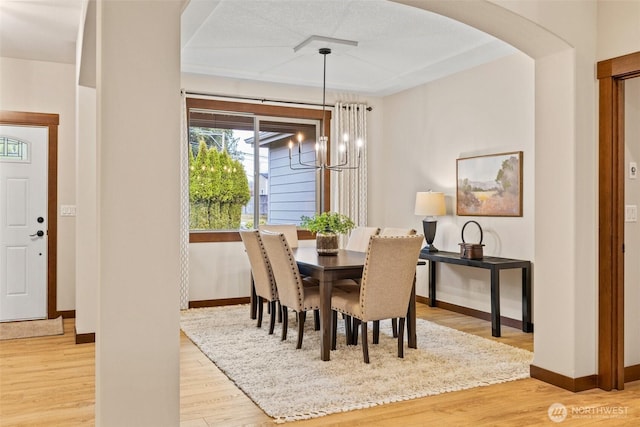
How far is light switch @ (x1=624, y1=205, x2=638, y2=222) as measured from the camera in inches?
137

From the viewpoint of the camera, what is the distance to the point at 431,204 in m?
5.90

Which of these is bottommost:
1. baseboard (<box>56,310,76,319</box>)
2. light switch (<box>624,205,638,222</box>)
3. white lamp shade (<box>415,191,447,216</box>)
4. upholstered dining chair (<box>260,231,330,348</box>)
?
baseboard (<box>56,310,76,319</box>)

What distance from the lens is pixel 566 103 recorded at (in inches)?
135

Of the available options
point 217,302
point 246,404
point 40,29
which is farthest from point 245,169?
point 246,404

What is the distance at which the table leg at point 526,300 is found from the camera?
16.0 feet

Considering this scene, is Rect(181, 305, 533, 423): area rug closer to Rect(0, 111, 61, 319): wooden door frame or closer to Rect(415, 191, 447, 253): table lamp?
Rect(415, 191, 447, 253): table lamp

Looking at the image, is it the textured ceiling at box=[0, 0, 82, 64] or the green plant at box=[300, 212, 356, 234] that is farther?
the green plant at box=[300, 212, 356, 234]

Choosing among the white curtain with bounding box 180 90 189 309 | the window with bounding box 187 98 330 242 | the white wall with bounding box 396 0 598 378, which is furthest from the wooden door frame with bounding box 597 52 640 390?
the white curtain with bounding box 180 90 189 309

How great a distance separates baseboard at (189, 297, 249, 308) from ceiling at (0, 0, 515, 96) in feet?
8.84

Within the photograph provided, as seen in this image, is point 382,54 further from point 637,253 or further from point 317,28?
point 637,253

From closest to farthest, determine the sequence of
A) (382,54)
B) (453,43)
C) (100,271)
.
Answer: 1. (100,271)
2. (453,43)
3. (382,54)

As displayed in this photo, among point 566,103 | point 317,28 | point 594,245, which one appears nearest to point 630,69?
point 566,103

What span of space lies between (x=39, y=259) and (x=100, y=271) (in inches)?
171

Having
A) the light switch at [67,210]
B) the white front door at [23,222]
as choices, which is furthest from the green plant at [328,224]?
the white front door at [23,222]
